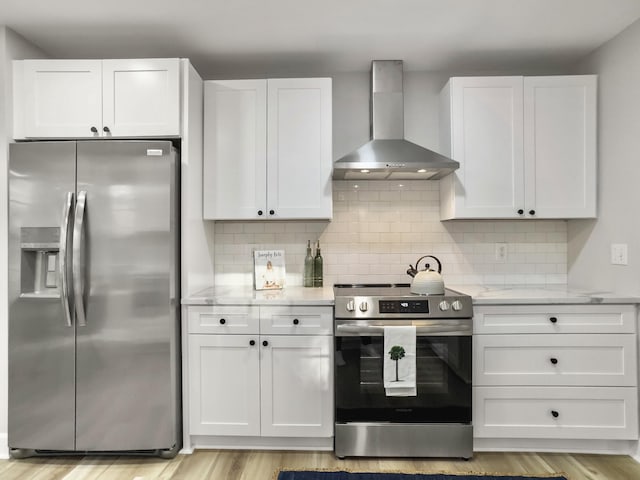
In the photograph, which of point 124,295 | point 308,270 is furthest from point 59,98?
point 308,270

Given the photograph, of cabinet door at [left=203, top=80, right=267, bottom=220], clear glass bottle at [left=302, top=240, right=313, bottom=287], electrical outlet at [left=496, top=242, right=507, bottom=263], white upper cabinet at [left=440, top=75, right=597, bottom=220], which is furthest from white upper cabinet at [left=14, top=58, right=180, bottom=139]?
electrical outlet at [left=496, top=242, right=507, bottom=263]

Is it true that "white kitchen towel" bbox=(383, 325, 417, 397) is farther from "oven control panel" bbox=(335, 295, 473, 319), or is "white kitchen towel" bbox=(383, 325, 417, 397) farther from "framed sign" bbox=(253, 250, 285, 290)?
"framed sign" bbox=(253, 250, 285, 290)

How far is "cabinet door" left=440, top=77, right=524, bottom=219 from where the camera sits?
2.89 meters

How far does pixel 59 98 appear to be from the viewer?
2609mm

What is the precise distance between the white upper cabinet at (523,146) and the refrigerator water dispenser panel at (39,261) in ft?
8.03

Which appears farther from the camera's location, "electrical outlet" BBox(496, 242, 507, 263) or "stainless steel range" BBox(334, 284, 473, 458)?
"electrical outlet" BBox(496, 242, 507, 263)

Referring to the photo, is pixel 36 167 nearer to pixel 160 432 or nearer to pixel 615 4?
pixel 160 432

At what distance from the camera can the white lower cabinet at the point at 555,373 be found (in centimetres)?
253

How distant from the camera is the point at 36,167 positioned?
2.48m

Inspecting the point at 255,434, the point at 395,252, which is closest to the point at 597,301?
the point at 395,252

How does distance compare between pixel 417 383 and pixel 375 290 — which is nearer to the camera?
pixel 417 383

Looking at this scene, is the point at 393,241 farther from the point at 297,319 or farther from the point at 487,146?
the point at 297,319

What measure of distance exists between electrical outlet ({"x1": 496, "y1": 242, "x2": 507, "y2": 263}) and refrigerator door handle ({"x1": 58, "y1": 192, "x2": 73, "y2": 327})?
2.80 m

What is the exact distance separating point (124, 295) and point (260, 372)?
89 cm
